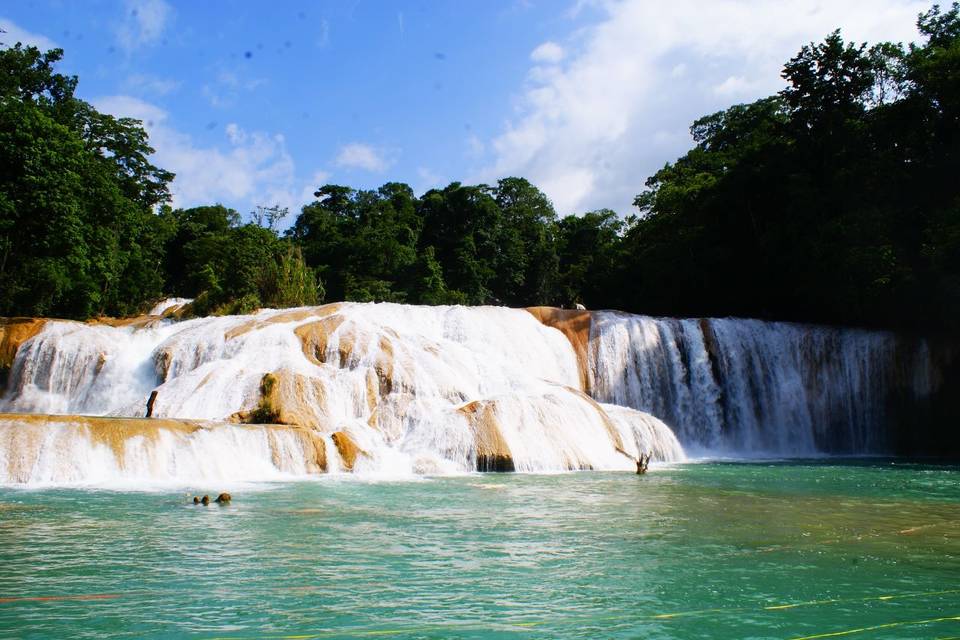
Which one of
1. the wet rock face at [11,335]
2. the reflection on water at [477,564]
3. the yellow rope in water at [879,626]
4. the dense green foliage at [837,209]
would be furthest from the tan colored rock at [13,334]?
the dense green foliage at [837,209]

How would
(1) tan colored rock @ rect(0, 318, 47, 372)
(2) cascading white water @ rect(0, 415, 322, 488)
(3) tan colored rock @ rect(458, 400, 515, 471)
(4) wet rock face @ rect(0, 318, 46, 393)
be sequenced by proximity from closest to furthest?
(2) cascading white water @ rect(0, 415, 322, 488), (3) tan colored rock @ rect(458, 400, 515, 471), (4) wet rock face @ rect(0, 318, 46, 393), (1) tan colored rock @ rect(0, 318, 47, 372)

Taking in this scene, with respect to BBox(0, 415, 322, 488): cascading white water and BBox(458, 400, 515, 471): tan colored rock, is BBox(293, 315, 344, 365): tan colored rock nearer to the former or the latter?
BBox(458, 400, 515, 471): tan colored rock

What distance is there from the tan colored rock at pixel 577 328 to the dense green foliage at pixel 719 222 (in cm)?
860

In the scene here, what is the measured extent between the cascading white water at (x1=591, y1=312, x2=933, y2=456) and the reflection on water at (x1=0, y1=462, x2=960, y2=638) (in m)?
12.0

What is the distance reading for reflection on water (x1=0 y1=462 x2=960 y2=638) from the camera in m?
6.14

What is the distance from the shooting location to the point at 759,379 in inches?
1035

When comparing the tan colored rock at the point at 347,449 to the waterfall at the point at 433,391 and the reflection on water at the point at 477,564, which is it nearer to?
the waterfall at the point at 433,391

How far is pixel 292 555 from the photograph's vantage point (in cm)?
834

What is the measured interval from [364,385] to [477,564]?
37.4 feet

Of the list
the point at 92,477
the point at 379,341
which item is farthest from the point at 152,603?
the point at 379,341

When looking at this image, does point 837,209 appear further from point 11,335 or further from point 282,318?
point 11,335

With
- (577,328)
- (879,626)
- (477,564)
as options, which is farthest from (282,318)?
(879,626)

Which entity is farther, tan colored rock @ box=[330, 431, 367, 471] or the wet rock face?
the wet rock face

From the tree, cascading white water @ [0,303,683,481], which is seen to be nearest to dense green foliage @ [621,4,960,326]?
cascading white water @ [0,303,683,481]
